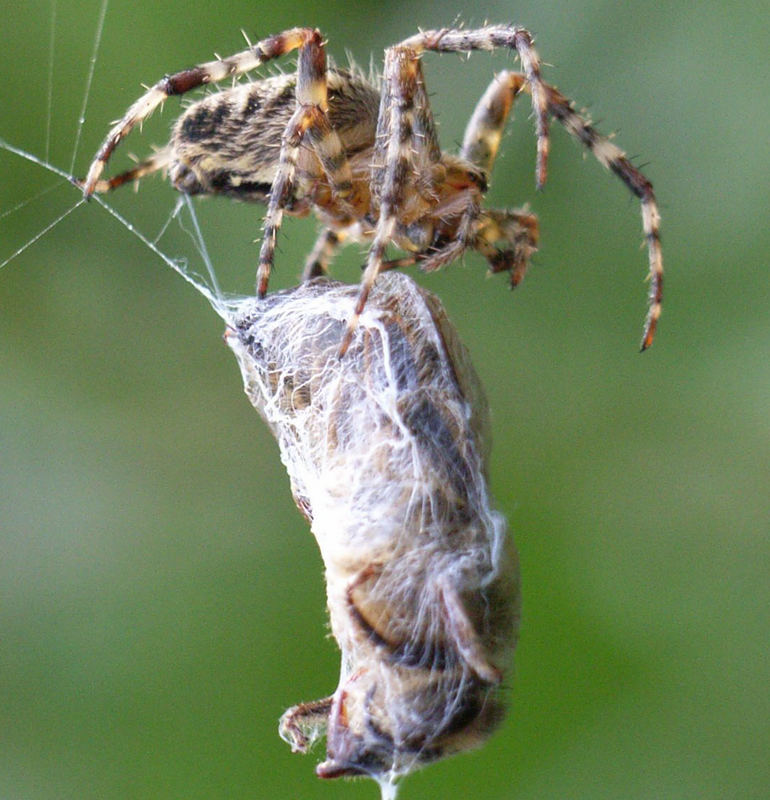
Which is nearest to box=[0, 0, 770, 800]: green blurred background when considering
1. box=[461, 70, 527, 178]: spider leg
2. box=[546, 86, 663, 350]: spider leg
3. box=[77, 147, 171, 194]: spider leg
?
box=[461, 70, 527, 178]: spider leg

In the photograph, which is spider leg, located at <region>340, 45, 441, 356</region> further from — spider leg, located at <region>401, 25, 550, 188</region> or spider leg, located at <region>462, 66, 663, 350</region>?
spider leg, located at <region>462, 66, 663, 350</region>

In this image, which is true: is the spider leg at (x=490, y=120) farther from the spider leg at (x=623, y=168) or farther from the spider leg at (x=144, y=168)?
the spider leg at (x=144, y=168)

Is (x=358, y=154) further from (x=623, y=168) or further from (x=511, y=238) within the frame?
(x=623, y=168)

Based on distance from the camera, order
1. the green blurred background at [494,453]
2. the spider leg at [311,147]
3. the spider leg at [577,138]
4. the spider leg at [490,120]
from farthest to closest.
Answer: the green blurred background at [494,453]
the spider leg at [490,120]
the spider leg at [577,138]
the spider leg at [311,147]

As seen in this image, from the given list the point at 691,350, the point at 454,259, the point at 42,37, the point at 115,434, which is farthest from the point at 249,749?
the point at 42,37

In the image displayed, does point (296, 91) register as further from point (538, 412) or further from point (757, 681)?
point (757, 681)

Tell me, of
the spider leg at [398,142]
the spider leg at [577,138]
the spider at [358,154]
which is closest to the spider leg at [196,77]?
the spider at [358,154]

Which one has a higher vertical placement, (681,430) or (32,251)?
(32,251)

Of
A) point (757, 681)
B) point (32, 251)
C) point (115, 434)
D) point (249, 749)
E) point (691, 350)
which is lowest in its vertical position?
point (757, 681)
